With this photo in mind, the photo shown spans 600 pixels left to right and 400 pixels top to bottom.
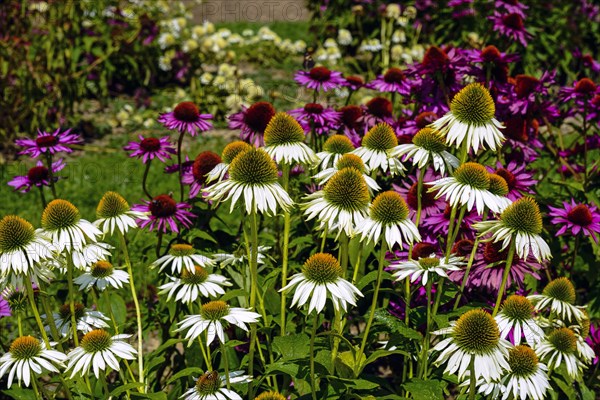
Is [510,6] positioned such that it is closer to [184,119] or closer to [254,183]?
[184,119]

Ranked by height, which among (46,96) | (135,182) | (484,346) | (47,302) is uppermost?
(484,346)

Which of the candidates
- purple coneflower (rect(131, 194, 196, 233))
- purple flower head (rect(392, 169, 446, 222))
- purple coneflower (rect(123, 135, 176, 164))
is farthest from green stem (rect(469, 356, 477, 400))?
purple coneflower (rect(123, 135, 176, 164))

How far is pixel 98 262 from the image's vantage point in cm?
231

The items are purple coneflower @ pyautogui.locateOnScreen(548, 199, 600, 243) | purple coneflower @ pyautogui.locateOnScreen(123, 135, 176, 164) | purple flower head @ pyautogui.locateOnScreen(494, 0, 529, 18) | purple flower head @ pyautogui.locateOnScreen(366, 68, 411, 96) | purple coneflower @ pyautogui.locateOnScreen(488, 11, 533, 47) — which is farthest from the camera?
purple flower head @ pyautogui.locateOnScreen(494, 0, 529, 18)

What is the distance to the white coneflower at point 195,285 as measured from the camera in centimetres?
213

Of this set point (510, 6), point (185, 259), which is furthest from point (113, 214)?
point (510, 6)

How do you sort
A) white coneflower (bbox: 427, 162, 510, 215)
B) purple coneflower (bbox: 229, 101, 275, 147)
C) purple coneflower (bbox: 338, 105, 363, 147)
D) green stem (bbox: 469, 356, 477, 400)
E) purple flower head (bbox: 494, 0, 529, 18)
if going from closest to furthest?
green stem (bbox: 469, 356, 477, 400) < white coneflower (bbox: 427, 162, 510, 215) < purple coneflower (bbox: 229, 101, 275, 147) < purple coneflower (bbox: 338, 105, 363, 147) < purple flower head (bbox: 494, 0, 529, 18)

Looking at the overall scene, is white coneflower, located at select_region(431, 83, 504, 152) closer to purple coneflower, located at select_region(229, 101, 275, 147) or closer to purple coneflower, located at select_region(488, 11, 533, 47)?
purple coneflower, located at select_region(229, 101, 275, 147)

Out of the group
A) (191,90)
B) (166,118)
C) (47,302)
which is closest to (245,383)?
(47,302)

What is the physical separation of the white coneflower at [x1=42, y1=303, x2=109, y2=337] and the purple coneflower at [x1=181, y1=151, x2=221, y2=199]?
67 centimetres

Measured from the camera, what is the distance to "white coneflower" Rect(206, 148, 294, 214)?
6.05 feet

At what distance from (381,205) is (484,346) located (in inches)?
18.2

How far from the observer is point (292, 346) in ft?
6.68

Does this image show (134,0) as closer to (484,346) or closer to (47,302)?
(47,302)
